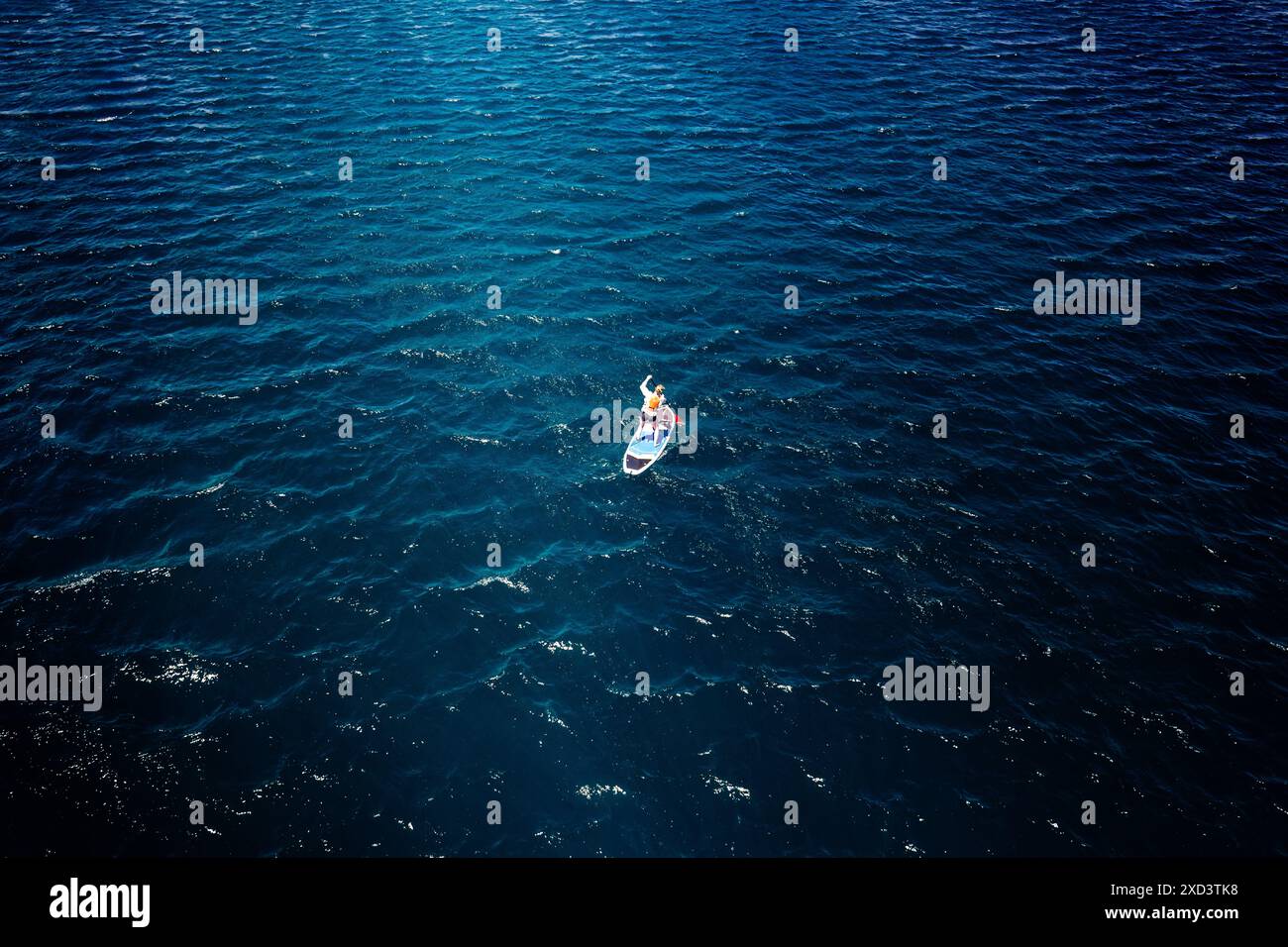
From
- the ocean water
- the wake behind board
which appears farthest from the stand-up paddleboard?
the ocean water

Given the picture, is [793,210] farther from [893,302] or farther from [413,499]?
[413,499]

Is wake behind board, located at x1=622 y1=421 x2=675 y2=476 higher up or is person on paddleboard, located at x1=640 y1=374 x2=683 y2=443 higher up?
person on paddleboard, located at x1=640 y1=374 x2=683 y2=443

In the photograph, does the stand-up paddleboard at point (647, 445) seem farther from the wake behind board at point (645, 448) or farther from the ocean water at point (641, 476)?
the ocean water at point (641, 476)

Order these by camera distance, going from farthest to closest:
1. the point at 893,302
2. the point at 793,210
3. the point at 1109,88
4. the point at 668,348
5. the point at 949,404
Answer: the point at 1109,88, the point at 793,210, the point at 893,302, the point at 668,348, the point at 949,404

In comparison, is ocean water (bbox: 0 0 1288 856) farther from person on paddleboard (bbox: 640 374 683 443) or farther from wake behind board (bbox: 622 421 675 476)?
person on paddleboard (bbox: 640 374 683 443)

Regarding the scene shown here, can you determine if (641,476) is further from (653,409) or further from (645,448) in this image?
(653,409)

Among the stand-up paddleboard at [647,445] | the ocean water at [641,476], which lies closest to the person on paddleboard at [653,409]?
the stand-up paddleboard at [647,445]
